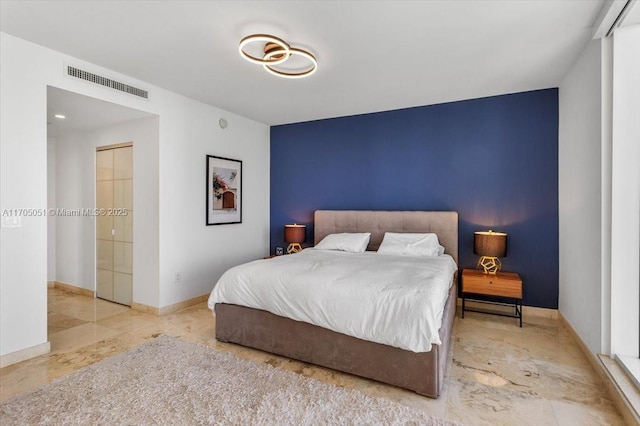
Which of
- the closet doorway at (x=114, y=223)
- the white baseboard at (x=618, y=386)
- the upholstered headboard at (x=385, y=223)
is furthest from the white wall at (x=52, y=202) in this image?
the white baseboard at (x=618, y=386)

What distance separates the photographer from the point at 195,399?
217cm

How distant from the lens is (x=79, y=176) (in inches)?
189

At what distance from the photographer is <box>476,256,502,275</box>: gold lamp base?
389cm

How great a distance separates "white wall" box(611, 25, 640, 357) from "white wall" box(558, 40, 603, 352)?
12 centimetres

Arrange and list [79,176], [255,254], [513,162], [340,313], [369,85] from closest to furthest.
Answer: [340,313] < [369,85] < [513,162] < [79,176] < [255,254]

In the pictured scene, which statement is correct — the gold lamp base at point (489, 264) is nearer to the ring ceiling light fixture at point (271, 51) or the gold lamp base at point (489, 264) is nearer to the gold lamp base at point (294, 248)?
the gold lamp base at point (294, 248)

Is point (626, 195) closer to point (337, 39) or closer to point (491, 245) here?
point (491, 245)

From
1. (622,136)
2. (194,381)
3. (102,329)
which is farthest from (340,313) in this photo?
(102,329)

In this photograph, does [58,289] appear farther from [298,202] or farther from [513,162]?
[513,162]

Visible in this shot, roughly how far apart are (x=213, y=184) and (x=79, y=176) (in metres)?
2.11

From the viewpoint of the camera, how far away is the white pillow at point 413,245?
3.88 meters

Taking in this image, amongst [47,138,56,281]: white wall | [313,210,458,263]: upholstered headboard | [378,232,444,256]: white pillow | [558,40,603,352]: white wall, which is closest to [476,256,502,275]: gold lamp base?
[313,210,458,263]: upholstered headboard

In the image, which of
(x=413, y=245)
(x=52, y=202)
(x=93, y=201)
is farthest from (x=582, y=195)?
(x=52, y=202)

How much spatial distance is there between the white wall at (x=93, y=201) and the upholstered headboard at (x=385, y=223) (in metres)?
2.37
